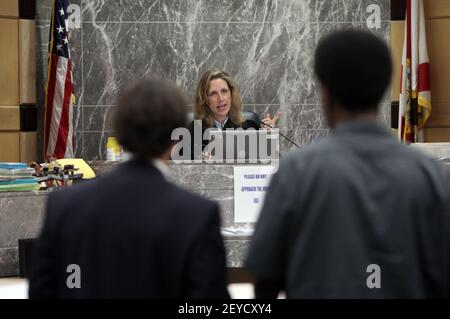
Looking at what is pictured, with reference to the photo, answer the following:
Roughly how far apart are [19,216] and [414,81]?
429 cm

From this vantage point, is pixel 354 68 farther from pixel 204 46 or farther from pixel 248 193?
pixel 204 46

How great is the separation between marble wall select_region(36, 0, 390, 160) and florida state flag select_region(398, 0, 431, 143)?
3.08 ft

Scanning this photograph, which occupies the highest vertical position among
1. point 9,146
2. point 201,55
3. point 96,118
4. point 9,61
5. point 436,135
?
point 201,55

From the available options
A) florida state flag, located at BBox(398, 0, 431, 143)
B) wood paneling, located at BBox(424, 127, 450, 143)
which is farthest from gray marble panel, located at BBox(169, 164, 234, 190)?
wood paneling, located at BBox(424, 127, 450, 143)

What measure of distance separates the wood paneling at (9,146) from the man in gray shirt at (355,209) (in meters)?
7.08

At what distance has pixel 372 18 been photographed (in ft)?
30.5

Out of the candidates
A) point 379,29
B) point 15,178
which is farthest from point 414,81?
point 15,178

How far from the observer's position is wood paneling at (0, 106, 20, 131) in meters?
8.62

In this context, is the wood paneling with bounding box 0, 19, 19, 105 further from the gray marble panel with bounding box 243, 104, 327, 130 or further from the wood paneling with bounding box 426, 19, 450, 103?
the wood paneling with bounding box 426, 19, 450, 103

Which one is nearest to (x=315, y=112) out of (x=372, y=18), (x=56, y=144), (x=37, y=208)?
(x=372, y=18)

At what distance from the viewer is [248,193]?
5195 mm

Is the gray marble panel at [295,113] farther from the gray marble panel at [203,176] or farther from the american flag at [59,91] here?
the gray marble panel at [203,176]

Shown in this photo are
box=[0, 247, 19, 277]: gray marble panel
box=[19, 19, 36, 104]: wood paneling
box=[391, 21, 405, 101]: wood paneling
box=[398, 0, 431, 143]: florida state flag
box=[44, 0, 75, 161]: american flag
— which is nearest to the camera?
box=[0, 247, 19, 277]: gray marble panel

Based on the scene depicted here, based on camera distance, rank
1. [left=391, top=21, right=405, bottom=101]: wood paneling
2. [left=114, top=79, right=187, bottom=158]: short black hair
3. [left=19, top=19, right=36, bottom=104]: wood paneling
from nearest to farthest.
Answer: [left=114, top=79, right=187, bottom=158]: short black hair, [left=19, top=19, right=36, bottom=104]: wood paneling, [left=391, top=21, right=405, bottom=101]: wood paneling
